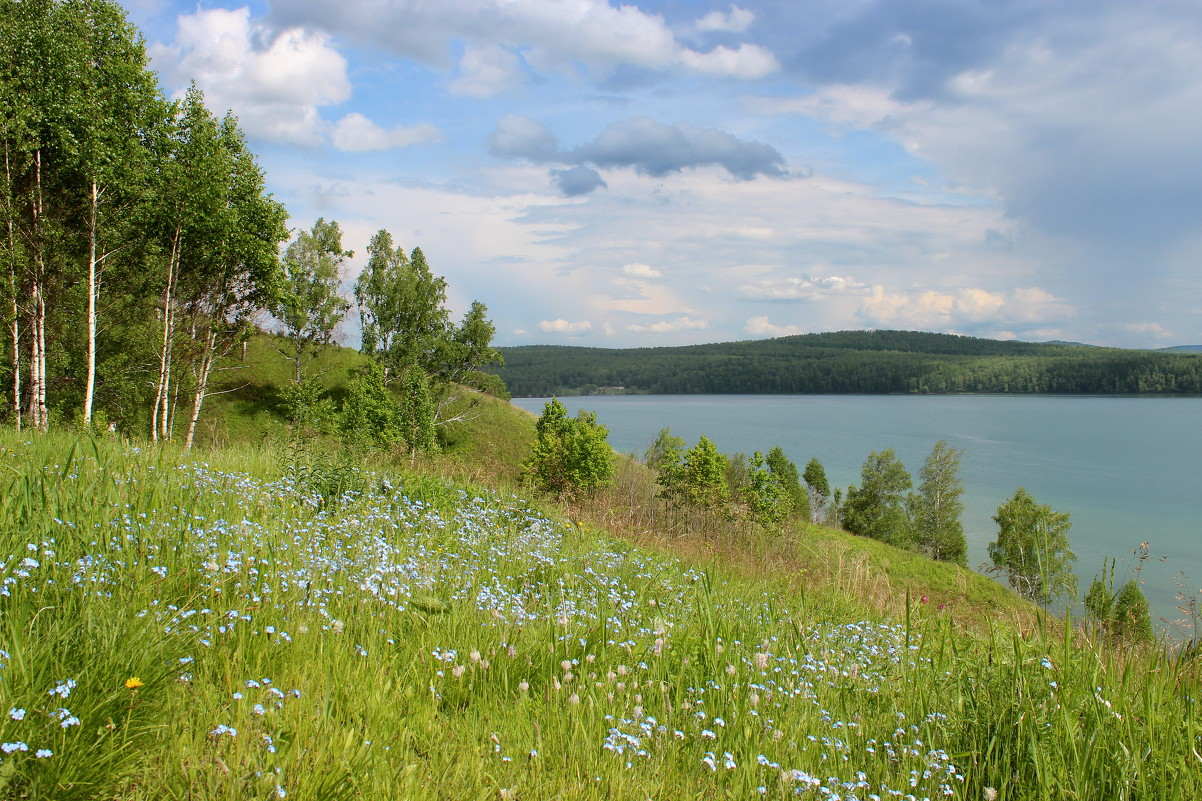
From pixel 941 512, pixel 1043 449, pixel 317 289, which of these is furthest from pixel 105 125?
pixel 1043 449

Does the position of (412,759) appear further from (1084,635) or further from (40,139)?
(40,139)

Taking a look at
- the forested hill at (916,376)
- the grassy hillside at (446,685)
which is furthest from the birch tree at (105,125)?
the forested hill at (916,376)

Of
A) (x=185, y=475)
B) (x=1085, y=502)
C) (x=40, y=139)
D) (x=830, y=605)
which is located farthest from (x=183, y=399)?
(x=1085, y=502)

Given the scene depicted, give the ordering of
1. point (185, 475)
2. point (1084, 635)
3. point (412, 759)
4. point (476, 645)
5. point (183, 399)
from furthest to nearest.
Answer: point (183, 399) → point (185, 475) → point (1084, 635) → point (476, 645) → point (412, 759)

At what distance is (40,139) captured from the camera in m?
19.0

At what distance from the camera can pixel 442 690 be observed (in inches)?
123

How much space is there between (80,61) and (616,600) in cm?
2281

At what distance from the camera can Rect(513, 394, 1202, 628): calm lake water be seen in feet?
157

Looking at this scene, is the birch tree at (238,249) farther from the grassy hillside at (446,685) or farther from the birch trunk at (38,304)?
the grassy hillside at (446,685)

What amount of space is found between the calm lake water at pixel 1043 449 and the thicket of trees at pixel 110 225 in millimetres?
25047

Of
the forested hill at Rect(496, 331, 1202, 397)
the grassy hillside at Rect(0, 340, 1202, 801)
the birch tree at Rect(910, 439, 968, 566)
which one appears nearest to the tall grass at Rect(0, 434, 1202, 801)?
the grassy hillside at Rect(0, 340, 1202, 801)

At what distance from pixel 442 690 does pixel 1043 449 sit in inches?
4546

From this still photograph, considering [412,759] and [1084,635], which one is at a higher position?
[412,759]

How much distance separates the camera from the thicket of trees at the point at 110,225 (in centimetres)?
A: 1850
